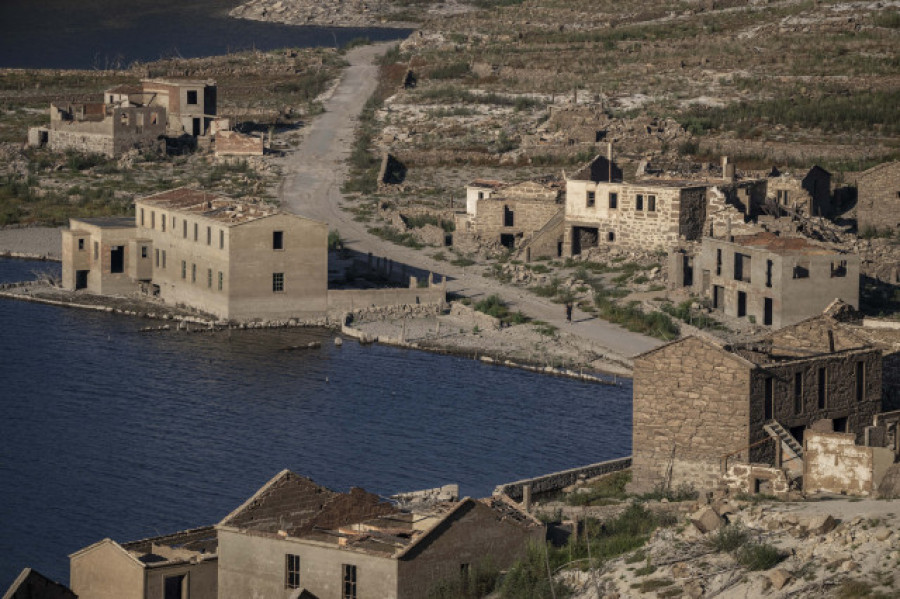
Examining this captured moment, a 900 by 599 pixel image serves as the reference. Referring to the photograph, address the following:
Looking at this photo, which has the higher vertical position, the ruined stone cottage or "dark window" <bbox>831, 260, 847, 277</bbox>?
"dark window" <bbox>831, 260, 847, 277</bbox>

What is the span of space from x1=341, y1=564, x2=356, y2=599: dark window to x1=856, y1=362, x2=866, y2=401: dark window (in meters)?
16.2

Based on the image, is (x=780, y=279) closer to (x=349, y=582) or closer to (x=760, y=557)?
(x=349, y=582)

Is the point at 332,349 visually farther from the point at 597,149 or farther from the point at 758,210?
the point at 597,149

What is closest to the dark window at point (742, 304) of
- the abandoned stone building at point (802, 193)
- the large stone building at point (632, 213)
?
the large stone building at point (632, 213)

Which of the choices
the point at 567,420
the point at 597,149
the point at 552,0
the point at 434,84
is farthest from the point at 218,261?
the point at 552,0

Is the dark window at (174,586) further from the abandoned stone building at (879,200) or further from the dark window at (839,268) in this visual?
the abandoned stone building at (879,200)

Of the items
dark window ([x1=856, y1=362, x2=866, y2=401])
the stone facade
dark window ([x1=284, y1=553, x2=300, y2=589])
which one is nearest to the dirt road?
the stone facade

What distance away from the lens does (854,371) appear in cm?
5097

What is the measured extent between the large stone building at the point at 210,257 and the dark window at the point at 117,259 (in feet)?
0.12

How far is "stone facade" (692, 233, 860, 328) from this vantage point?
2827 inches

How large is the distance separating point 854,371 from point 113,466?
2071 centimetres

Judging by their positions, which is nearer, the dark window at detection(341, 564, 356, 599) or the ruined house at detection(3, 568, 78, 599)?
the dark window at detection(341, 564, 356, 599)

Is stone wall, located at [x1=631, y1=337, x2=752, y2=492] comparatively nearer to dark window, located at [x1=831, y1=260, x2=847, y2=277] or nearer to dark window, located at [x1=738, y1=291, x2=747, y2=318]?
dark window, located at [x1=831, y1=260, x2=847, y2=277]

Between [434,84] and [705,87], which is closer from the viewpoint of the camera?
[705,87]
